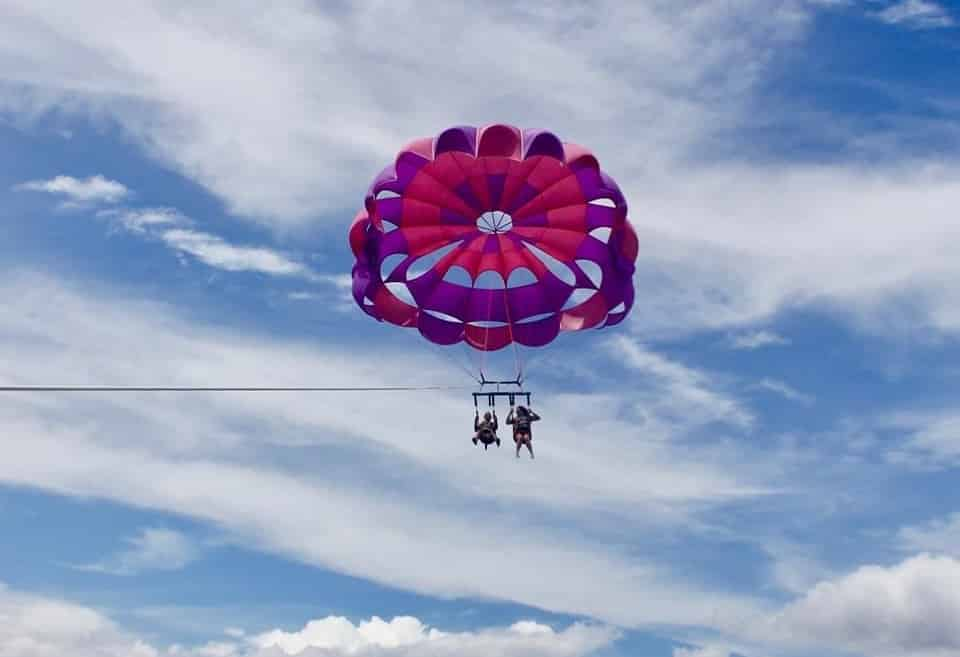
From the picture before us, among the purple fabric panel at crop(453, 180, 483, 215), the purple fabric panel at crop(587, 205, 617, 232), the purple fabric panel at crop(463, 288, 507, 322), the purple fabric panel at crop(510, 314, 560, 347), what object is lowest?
the purple fabric panel at crop(510, 314, 560, 347)

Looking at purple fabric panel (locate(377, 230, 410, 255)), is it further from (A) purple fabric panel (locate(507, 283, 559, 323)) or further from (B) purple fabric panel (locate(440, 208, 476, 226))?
(A) purple fabric panel (locate(507, 283, 559, 323))

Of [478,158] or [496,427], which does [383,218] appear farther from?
[496,427]

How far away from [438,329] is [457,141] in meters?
5.95

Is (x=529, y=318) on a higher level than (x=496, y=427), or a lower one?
higher

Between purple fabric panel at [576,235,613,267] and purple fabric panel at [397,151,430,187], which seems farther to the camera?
purple fabric panel at [576,235,613,267]

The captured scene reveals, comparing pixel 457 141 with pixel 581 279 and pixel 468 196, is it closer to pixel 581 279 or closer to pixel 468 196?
pixel 468 196

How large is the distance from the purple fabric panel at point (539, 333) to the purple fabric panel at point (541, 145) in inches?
217

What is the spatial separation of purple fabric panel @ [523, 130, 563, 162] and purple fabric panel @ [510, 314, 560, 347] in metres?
5.51

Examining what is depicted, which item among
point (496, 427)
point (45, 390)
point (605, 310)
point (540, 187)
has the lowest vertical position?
point (45, 390)

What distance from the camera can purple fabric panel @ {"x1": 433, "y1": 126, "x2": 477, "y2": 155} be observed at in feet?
88.9

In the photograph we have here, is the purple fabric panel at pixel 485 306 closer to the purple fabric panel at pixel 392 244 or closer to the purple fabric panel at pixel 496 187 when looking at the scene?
the purple fabric panel at pixel 392 244

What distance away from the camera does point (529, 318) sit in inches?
1228

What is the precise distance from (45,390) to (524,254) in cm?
1806

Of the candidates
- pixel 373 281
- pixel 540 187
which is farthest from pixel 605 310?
pixel 373 281
